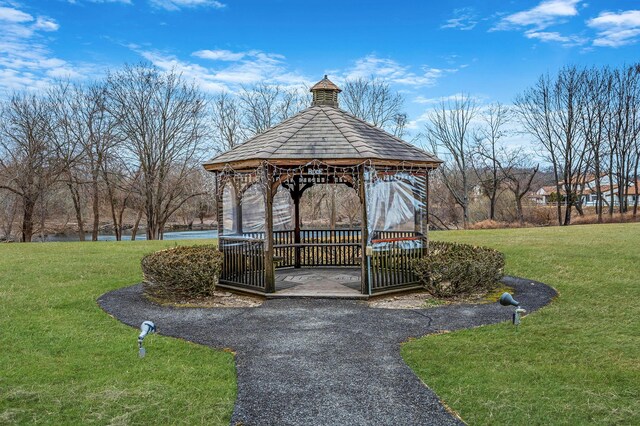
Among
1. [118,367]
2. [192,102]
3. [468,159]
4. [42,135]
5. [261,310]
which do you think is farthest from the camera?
[468,159]

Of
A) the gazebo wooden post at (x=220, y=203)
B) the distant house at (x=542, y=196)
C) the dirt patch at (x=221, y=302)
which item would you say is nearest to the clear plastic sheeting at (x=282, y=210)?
the gazebo wooden post at (x=220, y=203)

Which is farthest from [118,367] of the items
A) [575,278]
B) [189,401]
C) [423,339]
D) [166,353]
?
[575,278]

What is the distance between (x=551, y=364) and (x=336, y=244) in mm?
5408

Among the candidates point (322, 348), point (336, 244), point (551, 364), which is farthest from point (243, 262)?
point (551, 364)

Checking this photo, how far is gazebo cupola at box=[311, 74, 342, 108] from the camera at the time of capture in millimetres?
11547

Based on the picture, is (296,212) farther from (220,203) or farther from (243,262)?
(243,262)

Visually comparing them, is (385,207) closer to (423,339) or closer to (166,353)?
(423,339)

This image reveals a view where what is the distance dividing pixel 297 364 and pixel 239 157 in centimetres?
504

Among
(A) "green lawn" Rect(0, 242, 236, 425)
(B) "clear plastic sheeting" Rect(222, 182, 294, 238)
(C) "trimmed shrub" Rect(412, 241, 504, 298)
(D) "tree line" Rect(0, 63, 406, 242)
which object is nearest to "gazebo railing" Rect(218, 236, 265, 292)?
(B) "clear plastic sheeting" Rect(222, 182, 294, 238)

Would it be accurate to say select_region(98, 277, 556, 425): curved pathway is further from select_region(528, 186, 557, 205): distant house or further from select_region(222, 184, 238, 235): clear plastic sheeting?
select_region(528, 186, 557, 205): distant house

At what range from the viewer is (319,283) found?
33.0 ft

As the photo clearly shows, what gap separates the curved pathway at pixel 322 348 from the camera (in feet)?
13.6

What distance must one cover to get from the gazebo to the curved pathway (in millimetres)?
976

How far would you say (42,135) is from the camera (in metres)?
25.7
